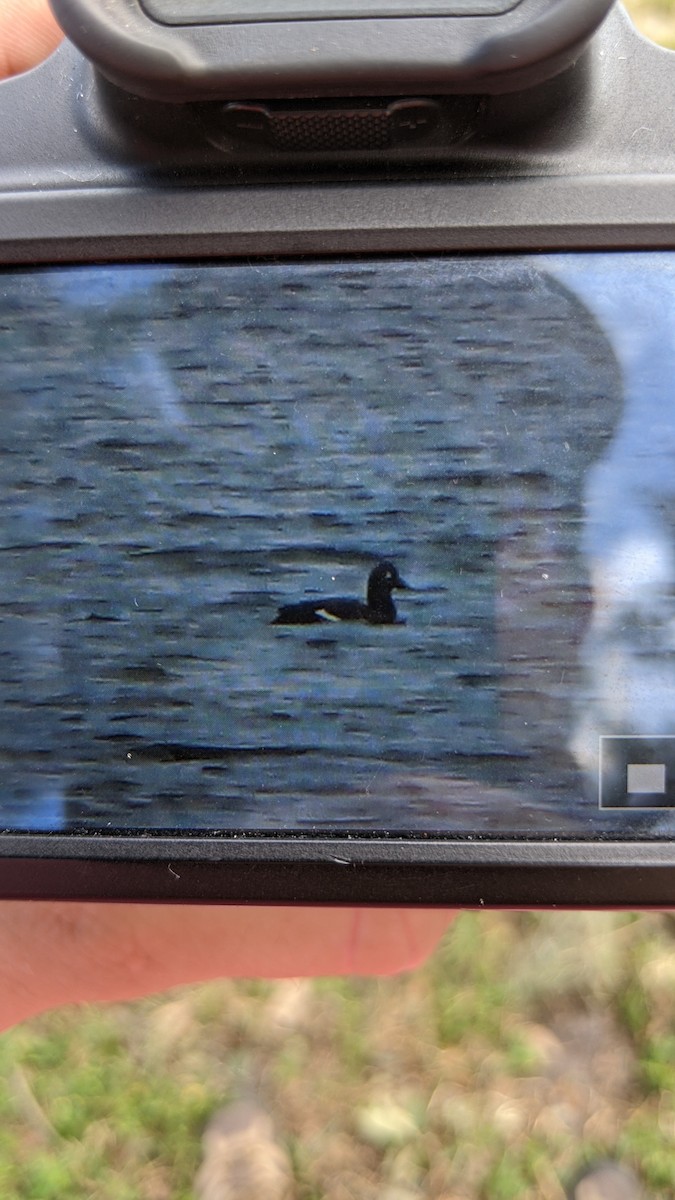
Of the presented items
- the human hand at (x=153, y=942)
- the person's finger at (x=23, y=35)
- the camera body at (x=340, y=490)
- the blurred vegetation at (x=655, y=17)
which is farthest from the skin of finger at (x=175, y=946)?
the blurred vegetation at (x=655, y=17)

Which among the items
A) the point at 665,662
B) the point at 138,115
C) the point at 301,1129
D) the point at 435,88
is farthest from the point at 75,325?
the point at 301,1129

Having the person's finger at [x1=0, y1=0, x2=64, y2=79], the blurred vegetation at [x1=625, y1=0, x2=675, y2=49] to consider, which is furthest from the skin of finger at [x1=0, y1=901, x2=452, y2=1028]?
the blurred vegetation at [x1=625, y1=0, x2=675, y2=49]

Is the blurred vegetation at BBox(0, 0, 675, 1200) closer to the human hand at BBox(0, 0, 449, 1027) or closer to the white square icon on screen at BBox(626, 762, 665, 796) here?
the human hand at BBox(0, 0, 449, 1027)

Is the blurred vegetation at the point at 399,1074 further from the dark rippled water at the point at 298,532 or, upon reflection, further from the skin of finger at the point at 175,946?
the dark rippled water at the point at 298,532

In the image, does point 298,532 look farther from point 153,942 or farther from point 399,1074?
point 399,1074

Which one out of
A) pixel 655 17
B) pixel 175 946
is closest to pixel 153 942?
pixel 175 946

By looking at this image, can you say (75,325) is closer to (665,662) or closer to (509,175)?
(509,175)
